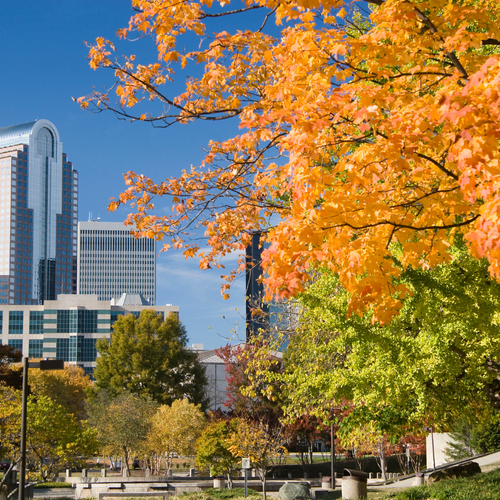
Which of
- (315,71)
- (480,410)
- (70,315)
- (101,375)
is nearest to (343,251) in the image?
(315,71)

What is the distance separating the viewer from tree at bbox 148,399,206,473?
3678cm

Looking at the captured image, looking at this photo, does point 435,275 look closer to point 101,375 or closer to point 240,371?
point 240,371

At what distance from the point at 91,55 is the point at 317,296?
8.03 m

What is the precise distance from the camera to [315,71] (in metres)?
7.45

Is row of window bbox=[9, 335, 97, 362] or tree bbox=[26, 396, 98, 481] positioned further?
row of window bbox=[9, 335, 97, 362]

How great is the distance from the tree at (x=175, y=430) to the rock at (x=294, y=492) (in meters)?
14.6

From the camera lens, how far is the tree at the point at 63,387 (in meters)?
56.7

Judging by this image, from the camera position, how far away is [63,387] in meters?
61.5

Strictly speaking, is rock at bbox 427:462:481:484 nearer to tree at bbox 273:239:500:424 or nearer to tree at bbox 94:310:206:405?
tree at bbox 273:239:500:424

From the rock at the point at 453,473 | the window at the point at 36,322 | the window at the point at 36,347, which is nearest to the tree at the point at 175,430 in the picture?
the rock at the point at 453,473

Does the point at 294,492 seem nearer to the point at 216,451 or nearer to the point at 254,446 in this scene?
the point at 254,446

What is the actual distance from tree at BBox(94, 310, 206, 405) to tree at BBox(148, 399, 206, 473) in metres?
12.2

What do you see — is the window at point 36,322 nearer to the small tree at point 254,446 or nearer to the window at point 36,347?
the window at point 36,347

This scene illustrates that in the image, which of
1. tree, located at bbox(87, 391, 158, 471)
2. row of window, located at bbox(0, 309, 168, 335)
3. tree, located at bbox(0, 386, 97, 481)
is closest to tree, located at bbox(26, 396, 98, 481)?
tree, located at bbox(0, 386, 97, 481)
